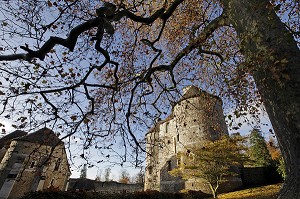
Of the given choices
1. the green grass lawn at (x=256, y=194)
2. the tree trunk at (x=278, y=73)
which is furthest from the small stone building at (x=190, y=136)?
the tree trunk at (x=278, y=73)

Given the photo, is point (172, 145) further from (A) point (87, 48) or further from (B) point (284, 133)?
(B) point (284, 133)

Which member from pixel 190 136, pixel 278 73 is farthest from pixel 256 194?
pixel 278 73

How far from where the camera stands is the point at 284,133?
80.5 inches

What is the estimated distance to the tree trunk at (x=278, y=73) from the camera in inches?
75.6

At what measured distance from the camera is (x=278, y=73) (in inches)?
83.1

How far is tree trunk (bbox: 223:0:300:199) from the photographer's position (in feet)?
6.30

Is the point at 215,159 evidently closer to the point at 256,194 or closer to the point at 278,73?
the point at 256,194

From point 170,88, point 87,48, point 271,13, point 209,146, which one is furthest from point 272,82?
A: point 209,146

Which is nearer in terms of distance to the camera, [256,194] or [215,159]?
[256,194]

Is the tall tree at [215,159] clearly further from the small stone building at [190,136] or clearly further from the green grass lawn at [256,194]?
the small stone building at [190,136]

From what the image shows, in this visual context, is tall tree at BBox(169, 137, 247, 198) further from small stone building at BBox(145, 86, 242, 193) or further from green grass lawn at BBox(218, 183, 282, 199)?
small stone building at BBox(145, 86, 242, 193)

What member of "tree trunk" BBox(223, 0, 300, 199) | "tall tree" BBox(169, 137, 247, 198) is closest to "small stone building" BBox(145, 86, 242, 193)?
"tall tree" BBox(169, 137, 247, 198)

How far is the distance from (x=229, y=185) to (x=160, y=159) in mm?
9624

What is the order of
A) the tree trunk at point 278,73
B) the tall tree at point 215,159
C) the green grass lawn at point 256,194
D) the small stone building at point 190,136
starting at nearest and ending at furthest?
the tree trunk at point 278,73, the green grass lawn at point 256,194, the tall tree at point 215,159, the small stone building at point 190,136
